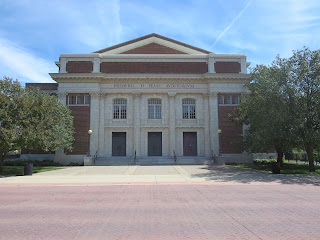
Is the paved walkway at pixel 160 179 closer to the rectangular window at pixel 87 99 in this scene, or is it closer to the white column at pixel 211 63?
the rectangular window at pixel 87 99

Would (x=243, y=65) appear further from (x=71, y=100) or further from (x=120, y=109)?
(x=71, y=100)

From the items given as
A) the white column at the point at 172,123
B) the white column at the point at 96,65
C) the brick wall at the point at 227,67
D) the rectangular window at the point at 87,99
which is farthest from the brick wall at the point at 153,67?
the rectangular window at the point at 87,99

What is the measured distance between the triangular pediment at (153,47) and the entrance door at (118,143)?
1081 cm

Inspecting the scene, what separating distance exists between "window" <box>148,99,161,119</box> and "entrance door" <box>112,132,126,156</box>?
4.14 metres

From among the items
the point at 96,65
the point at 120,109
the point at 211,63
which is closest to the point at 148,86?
the point at 120,109

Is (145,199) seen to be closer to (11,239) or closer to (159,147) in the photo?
(11,239)

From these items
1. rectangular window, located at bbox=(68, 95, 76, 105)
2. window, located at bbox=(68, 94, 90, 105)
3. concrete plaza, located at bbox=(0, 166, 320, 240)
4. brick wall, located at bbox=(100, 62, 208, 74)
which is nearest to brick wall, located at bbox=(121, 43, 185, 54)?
brick wall, located at bbox=(100, 62, 208, 74)

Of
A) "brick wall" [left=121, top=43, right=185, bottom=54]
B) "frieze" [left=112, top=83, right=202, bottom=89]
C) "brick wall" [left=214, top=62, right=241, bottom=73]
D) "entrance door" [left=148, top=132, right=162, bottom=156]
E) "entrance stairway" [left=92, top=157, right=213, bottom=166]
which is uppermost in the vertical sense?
"brick wall" [left=121, top=43, right=185, bottom=54]

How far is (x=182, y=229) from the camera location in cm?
573

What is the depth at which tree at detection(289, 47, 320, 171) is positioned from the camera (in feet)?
58.0

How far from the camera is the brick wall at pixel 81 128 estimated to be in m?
A: 30.0

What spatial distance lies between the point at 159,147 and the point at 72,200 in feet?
74.0

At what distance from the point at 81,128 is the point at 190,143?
13277 millimetres

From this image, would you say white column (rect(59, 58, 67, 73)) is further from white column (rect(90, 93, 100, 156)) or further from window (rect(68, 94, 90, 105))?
white column (rect(90, 93, 100, 156))
